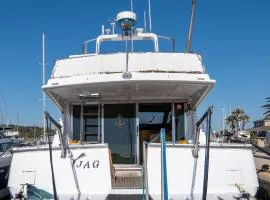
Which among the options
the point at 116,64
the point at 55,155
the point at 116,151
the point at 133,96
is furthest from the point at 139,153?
the point at 55,155

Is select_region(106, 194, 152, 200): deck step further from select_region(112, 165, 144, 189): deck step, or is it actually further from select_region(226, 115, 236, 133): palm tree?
select_region(226, 115, 236, 133): palm tree

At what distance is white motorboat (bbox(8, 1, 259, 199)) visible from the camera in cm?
568

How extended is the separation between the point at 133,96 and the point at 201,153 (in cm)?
270

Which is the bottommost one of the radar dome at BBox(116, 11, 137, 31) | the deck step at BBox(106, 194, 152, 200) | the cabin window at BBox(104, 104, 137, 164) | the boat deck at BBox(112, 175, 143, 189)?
the deck step at BBox(106, 194, 152, 200)

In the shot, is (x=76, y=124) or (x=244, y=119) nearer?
(x=76, y=124)

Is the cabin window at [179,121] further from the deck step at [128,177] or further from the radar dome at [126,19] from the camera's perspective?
the radar dome at [126,19]

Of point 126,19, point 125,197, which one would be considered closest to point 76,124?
point 126,19

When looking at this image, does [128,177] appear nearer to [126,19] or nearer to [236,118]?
[126,19]

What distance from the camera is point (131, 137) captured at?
8172mm

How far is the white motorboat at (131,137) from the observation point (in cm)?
568

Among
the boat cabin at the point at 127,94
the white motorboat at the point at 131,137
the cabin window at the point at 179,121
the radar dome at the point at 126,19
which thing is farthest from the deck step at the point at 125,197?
the radar dome at the point at 126,19

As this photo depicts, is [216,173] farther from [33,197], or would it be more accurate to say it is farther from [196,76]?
[33,197]

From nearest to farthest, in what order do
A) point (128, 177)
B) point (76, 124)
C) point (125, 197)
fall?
point (125, 197)
point (128, 177)
point (76, 124)

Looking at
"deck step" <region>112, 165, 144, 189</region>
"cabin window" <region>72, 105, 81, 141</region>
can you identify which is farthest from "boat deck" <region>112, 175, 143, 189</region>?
"cabin window" <region>72, 105, 81, 141</region>
